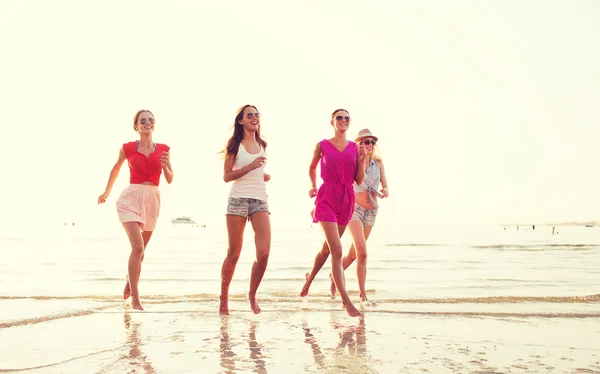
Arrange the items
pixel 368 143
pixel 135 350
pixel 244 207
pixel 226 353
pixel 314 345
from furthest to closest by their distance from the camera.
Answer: pixel 368 143 → pixel 244 207 → pixel 314 345 → pixel 135 350 → pixel 226 353

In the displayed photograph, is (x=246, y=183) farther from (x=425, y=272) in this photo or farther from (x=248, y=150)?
(x=425, y=272)

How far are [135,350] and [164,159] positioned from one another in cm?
312

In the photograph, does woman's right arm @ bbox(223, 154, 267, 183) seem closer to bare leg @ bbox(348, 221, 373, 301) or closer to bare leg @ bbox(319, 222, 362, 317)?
bare leg @ bbox(319, 222, 362, 317)

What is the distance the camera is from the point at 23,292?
10.2 metres

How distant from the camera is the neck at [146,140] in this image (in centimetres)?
762

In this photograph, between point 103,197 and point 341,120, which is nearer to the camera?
point 341,120

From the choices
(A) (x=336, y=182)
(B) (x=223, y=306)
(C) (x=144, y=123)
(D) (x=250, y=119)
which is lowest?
(B) (x=223, y=306)

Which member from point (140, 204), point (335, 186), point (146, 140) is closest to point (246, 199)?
point (335, 186)

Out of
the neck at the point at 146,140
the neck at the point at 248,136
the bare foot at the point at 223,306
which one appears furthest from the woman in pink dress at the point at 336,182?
the neck at the point at 146,140

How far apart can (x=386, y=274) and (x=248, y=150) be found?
28.3 feet

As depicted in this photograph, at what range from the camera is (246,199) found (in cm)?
667

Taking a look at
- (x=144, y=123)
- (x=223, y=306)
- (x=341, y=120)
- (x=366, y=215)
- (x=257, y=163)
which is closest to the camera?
(x=257, y=163)

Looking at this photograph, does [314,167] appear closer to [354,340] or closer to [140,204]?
[140,204]

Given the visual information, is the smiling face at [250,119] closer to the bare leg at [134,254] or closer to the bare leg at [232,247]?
the bare leg at [232,247]
